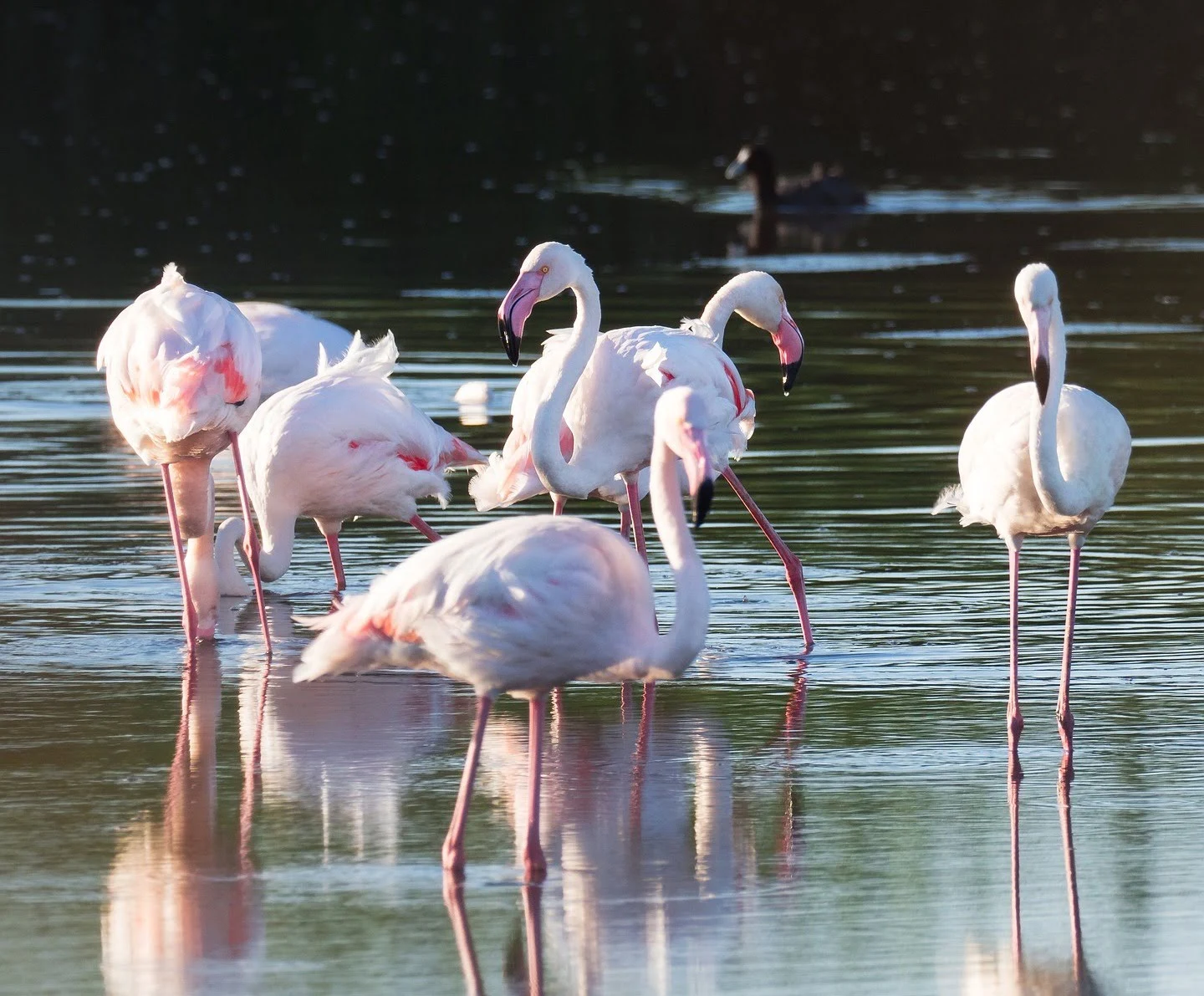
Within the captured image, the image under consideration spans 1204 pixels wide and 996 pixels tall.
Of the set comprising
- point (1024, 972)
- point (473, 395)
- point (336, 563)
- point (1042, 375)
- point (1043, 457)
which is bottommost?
point (1024, 972)

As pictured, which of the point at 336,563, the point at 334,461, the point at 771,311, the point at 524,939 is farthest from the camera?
the point at 771,311

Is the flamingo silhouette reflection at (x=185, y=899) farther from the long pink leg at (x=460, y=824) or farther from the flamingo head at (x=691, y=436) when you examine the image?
the flamingo head at (x=691, y=436)

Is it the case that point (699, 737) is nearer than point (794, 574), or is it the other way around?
point (699, 737)

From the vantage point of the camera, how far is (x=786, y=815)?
20.7ft

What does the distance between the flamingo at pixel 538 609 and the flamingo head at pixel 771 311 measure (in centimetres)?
380

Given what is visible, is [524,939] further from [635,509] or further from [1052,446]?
[635,509]

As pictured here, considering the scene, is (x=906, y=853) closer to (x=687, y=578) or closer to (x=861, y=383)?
(x=687, y=578)

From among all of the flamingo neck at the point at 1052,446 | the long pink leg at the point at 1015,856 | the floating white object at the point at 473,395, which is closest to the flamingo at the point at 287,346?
the floating white object at the point at 473,395

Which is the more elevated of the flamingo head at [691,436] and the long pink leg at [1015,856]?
the flamingo head at [691,436]

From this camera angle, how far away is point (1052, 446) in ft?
22.8

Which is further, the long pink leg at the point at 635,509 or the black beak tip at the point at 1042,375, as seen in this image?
the long pink leg at the point at 635,509

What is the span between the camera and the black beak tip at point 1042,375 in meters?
6.80

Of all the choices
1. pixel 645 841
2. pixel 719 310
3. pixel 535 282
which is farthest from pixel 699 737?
pixel 719 310

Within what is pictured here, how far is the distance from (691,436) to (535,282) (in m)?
2.62
